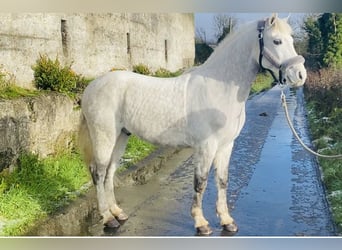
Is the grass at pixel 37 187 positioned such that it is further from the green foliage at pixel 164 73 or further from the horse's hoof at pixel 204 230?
the horse's hoof at pixel 204 230

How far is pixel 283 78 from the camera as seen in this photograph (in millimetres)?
2361

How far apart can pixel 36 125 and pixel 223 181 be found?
1.41 meters

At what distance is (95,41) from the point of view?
3715 mm

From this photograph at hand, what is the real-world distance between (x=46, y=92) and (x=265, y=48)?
5.83 ft

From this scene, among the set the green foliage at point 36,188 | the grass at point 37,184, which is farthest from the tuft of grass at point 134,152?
the green foliage at point 36,188

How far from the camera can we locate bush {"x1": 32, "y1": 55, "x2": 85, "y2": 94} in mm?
3479

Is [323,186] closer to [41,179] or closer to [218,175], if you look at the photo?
[218,175]

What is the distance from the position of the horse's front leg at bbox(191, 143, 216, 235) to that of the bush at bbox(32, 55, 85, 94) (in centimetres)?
140

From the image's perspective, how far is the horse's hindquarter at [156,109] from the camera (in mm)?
2613

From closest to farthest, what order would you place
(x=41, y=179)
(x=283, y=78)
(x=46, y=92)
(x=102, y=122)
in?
(x=283, y=78), (x=102, y=122), (x=41, y=179), (x=46, y=92)

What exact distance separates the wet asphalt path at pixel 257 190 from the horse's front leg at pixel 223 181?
73 mm

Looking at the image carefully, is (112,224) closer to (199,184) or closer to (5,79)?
(199,184)

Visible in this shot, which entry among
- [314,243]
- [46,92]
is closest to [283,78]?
[314,243]

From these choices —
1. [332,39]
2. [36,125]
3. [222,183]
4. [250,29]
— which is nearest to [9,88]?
[36,125]
